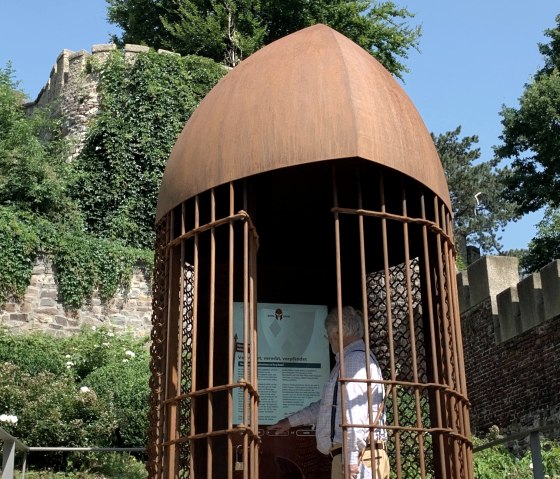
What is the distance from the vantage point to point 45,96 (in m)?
26.8

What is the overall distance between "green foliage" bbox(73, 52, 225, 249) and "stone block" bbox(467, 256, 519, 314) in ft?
26.2

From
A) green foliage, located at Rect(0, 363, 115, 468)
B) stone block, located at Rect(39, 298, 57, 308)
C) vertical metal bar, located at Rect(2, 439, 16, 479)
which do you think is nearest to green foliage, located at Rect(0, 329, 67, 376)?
stone block, located at Rect(39, 298, 57, 308)

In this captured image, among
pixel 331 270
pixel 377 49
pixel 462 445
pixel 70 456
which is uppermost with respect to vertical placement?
pixel 377 49

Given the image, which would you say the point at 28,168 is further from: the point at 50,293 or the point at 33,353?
the point at 33,353

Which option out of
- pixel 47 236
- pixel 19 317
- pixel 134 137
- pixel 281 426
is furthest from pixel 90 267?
pixel 281 426

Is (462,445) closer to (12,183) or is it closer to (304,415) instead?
(304,415)

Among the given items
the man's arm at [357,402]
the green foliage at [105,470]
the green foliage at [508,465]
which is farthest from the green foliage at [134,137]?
the man's arm at [357,402]

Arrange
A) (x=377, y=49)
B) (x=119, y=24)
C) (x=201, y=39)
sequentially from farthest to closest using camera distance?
(x=119, y=24) < (x=377, y=49) < (x=201, y=39)

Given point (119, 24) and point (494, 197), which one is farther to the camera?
point (494, 197)

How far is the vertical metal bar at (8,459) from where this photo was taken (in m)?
5.66

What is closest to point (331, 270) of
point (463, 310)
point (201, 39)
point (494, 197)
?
point (463, 310)

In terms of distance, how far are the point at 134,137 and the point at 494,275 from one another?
33.2 ft

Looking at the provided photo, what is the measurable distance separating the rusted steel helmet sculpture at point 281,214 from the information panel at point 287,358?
0.08 ft

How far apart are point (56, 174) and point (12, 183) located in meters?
1.27
